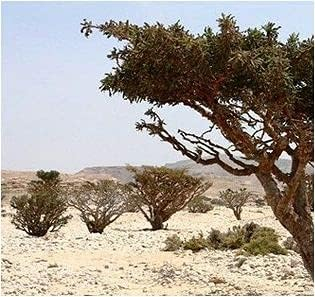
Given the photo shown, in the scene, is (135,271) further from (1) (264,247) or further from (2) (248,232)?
(2) (248,232)

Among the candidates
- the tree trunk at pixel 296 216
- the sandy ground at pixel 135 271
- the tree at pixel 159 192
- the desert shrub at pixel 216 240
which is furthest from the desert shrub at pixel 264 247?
the tree at pixel 159 192

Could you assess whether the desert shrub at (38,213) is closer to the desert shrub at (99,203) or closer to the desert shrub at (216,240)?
the desert shrub at (99,203)

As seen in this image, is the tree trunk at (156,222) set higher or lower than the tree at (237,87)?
lower

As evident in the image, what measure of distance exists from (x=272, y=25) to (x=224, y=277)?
4924 millimetres

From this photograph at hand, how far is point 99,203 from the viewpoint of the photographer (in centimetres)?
2016

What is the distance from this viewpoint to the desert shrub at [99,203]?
783 inches

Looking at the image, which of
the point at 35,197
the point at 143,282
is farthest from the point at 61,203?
the point at 143,282

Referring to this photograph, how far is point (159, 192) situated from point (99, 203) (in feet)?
8.71

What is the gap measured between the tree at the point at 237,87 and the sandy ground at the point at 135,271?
1969 millimetres

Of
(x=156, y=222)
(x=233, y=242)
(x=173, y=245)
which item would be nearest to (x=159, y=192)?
(x=156, y=222)

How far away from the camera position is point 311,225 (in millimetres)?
7438

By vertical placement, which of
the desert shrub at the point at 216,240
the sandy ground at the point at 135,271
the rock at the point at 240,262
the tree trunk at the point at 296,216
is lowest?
the sandy ground at the point at 135,271

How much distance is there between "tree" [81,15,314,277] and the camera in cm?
656

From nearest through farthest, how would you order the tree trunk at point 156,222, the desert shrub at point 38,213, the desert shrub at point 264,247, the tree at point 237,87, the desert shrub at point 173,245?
1. the tree at point 237,87
2. the desert shrub at point 264,247
3. the desert shrub at point 173,245
4. the desert shrub at point 38,213
5. the tree trunk at point 156,222
